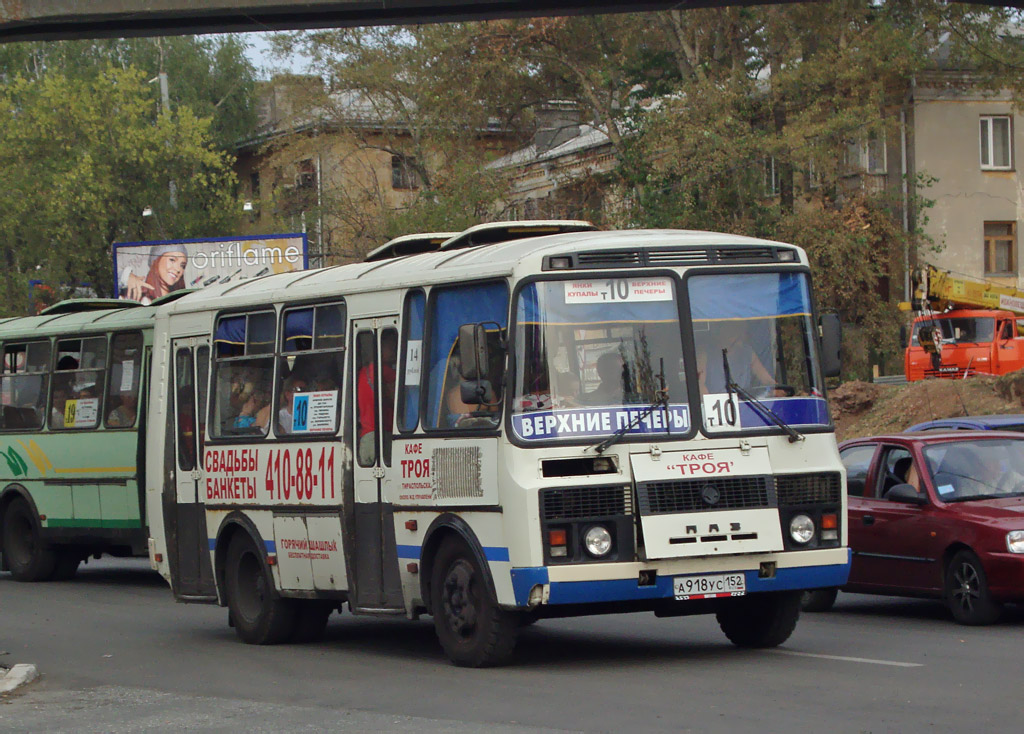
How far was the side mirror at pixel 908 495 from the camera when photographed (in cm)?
1304

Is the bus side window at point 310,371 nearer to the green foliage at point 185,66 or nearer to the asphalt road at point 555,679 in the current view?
the asphalt road at point 555,679

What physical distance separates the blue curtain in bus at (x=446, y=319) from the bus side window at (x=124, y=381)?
9.16 metres

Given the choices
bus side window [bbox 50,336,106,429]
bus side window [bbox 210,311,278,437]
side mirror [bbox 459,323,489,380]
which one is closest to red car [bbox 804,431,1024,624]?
side mirror [bbox 459,323,489,380]

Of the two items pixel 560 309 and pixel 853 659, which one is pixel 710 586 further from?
pixel 560 309

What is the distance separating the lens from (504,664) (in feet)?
35.2

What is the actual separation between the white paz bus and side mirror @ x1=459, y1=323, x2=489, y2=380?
14 millimetres

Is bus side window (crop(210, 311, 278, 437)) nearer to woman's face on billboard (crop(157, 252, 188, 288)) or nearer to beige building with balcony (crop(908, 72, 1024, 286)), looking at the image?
woman's face on billboard (crop(157, 252, 188, 288))

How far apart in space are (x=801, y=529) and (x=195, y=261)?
112ft

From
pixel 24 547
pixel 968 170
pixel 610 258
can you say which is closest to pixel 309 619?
pixel 610 258

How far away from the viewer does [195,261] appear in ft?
141

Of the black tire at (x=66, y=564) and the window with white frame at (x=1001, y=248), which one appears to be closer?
the black tire at (x=66, y=564)

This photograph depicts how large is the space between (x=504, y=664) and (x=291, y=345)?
3529mm

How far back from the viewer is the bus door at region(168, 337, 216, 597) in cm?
1417

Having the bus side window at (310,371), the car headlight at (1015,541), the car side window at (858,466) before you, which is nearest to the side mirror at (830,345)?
the car headlight at (1015,541)
